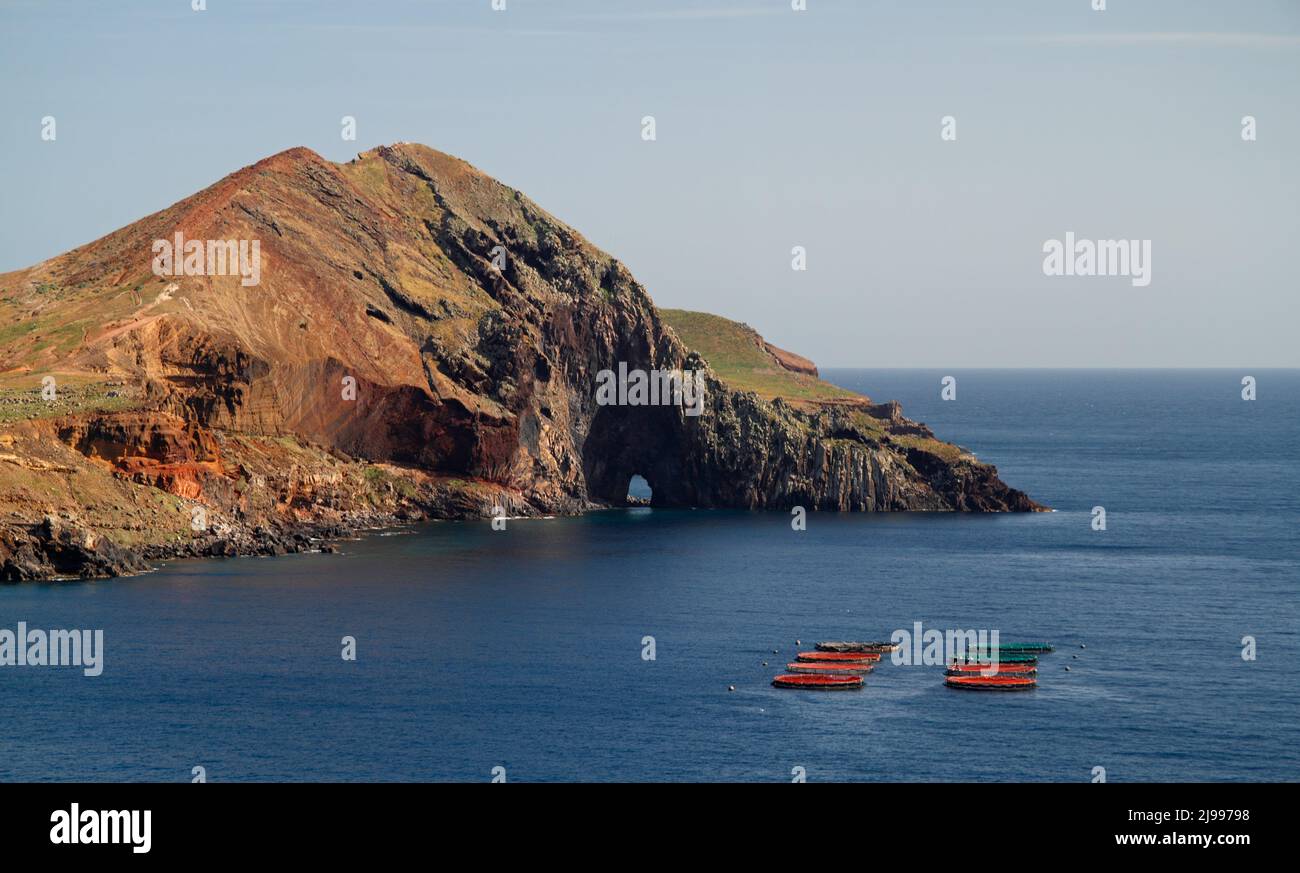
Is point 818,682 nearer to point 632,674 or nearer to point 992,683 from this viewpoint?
point 992,683

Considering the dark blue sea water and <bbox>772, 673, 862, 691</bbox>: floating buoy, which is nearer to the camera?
the dark blue sea water

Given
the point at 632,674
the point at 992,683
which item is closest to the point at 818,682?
the point at 992,683

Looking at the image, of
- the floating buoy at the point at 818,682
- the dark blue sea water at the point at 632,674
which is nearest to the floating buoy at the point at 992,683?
the dark blue sea water at the point at 632,674

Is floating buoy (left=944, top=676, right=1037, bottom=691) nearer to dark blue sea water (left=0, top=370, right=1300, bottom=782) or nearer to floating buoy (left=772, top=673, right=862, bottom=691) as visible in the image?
dark blue sea water (left=0, top=370, right=1300, bottom=782)

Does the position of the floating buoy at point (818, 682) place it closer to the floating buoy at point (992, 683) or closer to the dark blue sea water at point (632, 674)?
the dark blue sea water at point (632, 674)

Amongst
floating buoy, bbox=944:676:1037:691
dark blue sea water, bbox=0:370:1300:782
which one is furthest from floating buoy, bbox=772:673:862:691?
floating buoy, bbox=944:676:1037:691
